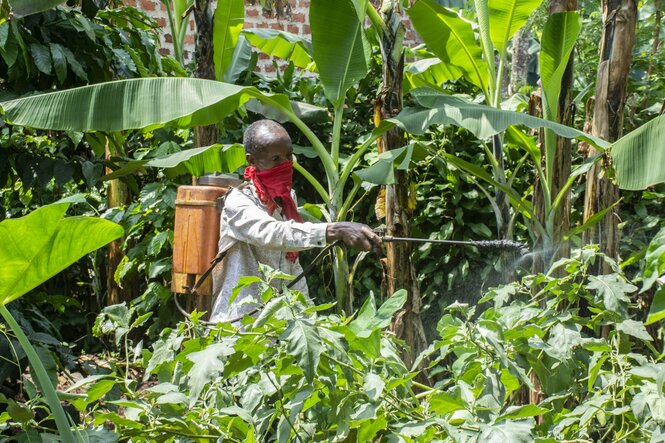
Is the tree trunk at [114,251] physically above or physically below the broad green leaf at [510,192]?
below

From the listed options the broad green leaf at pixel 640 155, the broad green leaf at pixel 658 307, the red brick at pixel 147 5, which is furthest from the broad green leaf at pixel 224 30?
the broad green leaf at pixel 658 307

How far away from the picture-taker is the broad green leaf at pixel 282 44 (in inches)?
223

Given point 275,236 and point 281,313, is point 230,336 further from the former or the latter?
point 275,236

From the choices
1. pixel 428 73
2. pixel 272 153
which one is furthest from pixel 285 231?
pixel 428 73

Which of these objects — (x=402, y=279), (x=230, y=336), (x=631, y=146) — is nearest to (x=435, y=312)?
(x=402, y=279)

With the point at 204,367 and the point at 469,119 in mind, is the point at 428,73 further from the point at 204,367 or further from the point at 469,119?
the point at 204,367

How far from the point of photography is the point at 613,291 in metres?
1.96

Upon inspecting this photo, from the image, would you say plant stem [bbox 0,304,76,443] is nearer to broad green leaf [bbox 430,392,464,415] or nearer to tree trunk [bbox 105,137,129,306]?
broad green leaf [bbox 430,392,464,415]

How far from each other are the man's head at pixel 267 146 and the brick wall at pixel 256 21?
14.5 ft

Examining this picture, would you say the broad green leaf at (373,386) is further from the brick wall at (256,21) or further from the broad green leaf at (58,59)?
the brick wall at (256,21)

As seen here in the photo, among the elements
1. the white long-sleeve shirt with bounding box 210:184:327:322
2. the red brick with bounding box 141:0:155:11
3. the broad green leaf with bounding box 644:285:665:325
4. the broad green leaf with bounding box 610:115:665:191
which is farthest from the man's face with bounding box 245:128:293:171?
the red brick with bounding box 141:0:155:11

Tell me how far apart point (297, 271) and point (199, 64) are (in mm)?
1456

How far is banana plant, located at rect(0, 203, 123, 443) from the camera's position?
59.3 inches

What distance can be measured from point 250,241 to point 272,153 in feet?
1.26
